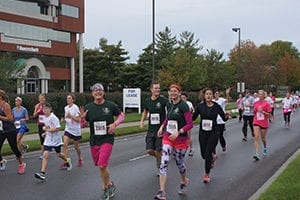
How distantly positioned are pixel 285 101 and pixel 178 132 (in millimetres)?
18559

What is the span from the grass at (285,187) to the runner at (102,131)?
237 centimetres

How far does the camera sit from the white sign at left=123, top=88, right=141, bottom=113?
35300 millimetres

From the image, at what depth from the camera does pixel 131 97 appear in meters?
35.8

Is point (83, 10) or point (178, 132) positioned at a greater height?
point (83, 10)

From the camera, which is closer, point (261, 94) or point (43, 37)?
point (261, 94)

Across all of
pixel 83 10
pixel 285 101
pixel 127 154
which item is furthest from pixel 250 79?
pixel 127 154

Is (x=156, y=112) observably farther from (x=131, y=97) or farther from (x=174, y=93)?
(x=131, y=97)

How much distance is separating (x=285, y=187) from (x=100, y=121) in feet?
10.4

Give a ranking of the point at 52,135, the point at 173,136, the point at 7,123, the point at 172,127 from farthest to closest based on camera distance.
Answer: the point at 7,123
the point at 52,135
the point at 172,127
the point at 173,136

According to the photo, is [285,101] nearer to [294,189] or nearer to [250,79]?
[294,189]

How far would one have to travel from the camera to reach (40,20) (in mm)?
58031

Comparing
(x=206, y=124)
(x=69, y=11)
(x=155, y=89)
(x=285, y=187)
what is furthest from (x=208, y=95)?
(x=69, y=11)

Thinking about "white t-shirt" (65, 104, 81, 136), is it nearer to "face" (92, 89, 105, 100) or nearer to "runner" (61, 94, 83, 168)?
"runner" (61, 94, 83, 168)

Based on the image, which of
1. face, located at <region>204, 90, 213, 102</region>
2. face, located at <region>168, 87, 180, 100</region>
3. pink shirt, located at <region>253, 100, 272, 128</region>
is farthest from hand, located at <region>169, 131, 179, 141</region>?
pink shirt, located at <region>253, 100, 272, 128</region>
